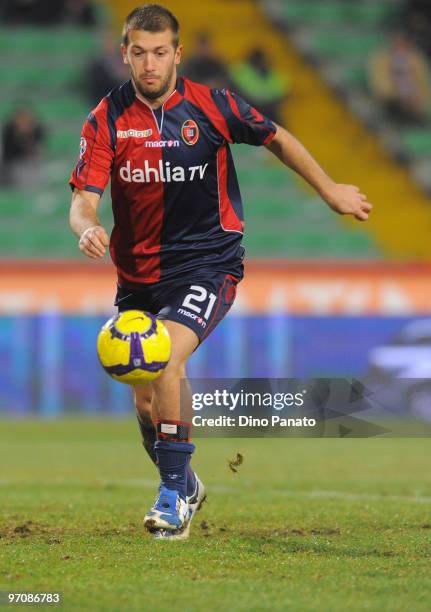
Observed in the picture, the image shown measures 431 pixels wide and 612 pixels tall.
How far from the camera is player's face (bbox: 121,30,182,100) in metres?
5.89

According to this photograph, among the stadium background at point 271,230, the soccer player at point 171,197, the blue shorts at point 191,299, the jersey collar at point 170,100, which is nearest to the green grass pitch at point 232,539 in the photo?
the soccer player at point 171,197

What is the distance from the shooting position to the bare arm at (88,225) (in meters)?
5.40

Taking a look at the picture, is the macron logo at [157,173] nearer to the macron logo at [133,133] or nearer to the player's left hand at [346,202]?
the macron logo at [133,133]

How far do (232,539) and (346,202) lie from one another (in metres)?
1.71

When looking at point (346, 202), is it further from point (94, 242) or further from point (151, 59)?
point (94, 242)

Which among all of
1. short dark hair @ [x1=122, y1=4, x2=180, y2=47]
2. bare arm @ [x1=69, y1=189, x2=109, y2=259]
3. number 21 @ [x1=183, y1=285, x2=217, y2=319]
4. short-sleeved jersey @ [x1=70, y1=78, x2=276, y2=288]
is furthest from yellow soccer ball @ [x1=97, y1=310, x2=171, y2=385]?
short dark hair @ [x1=122, y1=4, x2=180, y2=47]

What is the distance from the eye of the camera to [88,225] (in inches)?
223

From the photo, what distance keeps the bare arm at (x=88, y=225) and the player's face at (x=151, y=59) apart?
1.92ft

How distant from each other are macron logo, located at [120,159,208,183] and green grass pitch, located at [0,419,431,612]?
5.61 feet

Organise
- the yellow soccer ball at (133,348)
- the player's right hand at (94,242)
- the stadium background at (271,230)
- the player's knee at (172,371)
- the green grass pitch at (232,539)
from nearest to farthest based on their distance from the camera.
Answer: the green grass pitch at (232,539) < the player's right hand at (94,242) < the yellow soccer ball at (133,348) < the player's knee at (172,371) < the stadium background at (271,230)

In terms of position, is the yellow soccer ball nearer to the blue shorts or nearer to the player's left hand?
the blue shorts

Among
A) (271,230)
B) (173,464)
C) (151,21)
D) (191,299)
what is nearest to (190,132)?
(151,21)

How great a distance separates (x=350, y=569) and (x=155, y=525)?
1134mm

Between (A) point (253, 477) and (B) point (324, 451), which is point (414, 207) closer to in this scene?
(B) point (324, 451)
